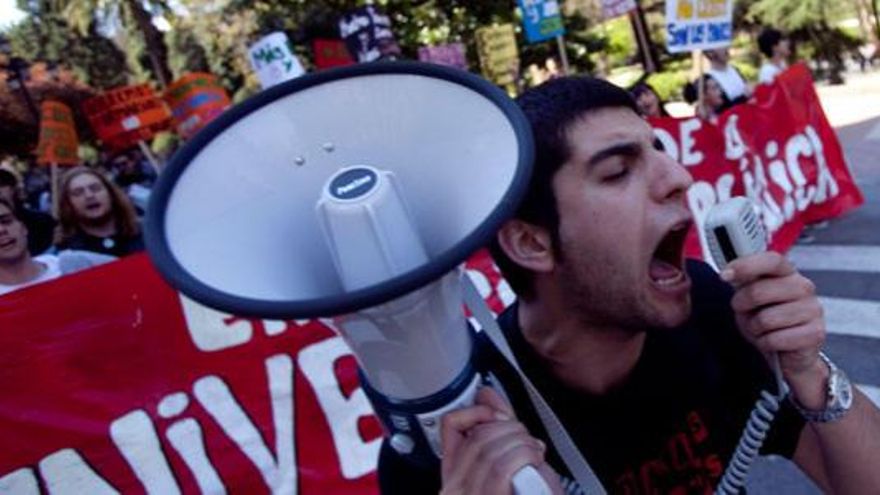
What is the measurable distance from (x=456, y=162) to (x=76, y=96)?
41965 millimetres

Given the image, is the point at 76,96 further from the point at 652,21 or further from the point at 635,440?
the point at 635,440

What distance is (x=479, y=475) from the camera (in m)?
0.85

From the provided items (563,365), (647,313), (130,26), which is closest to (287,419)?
(563,365)

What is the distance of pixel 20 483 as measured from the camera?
239 centimetres

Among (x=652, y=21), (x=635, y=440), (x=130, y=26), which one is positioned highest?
(x=130, y=26)

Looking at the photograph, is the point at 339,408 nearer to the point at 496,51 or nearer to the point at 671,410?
the point at 671,410

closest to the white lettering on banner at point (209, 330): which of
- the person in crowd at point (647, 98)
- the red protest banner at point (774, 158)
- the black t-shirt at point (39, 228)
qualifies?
the red protest banner at point (774, 158)

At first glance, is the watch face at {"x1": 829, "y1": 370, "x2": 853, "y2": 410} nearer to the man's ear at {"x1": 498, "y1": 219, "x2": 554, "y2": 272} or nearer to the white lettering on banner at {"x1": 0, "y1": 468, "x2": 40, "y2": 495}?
the man's ear at {"x1": 498, "y1": 219, "x2": 554, "y2": 272}

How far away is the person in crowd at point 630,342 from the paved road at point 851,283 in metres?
1.67

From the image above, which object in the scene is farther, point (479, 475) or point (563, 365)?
point (563, 365)

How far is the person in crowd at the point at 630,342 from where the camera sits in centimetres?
129

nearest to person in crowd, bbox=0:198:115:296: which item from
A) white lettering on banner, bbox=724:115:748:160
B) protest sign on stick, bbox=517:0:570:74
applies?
white lettering on banner, bbox=724:115:748:160

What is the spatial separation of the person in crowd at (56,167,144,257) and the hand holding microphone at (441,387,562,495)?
3.57m

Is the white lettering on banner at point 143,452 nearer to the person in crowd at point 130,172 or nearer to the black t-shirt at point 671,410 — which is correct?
the black t-shirt at point 671,410
